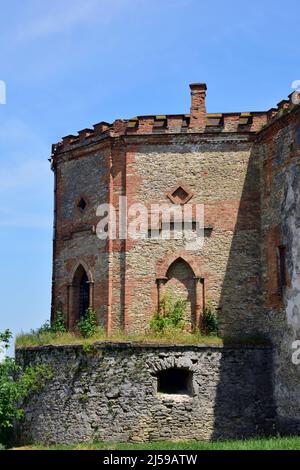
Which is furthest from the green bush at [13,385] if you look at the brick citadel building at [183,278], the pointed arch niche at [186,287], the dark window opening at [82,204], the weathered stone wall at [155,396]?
the dark window opening at [82,204]

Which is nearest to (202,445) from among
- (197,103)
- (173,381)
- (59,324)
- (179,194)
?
(173,381)

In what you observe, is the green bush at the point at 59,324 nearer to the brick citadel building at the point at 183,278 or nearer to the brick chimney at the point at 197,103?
the brick citadel building at the point at 183,278

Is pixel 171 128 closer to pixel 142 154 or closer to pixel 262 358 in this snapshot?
pixel 142 154

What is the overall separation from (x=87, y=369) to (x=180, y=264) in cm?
468

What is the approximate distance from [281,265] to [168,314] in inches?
159

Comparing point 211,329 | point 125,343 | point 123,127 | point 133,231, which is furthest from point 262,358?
point 123,127

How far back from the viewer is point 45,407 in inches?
838

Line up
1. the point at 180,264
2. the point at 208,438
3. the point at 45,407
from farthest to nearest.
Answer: the point at 180,264 → the point at 45,407 → the point at 208,438

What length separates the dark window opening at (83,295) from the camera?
80.4 ft

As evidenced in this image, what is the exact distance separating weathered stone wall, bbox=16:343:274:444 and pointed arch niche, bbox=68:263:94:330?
348cm

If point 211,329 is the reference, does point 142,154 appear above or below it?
above

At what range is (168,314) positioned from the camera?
2227 centimetres

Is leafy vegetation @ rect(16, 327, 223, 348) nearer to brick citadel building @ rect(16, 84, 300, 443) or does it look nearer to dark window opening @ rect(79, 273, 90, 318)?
brick citadel building @ rect(16, 84, 300, 443)

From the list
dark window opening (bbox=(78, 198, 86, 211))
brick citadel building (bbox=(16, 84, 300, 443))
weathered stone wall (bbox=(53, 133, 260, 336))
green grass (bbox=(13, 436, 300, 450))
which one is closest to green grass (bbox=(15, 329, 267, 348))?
brick citadel building (bbox=(16, 84, 300, 443))
